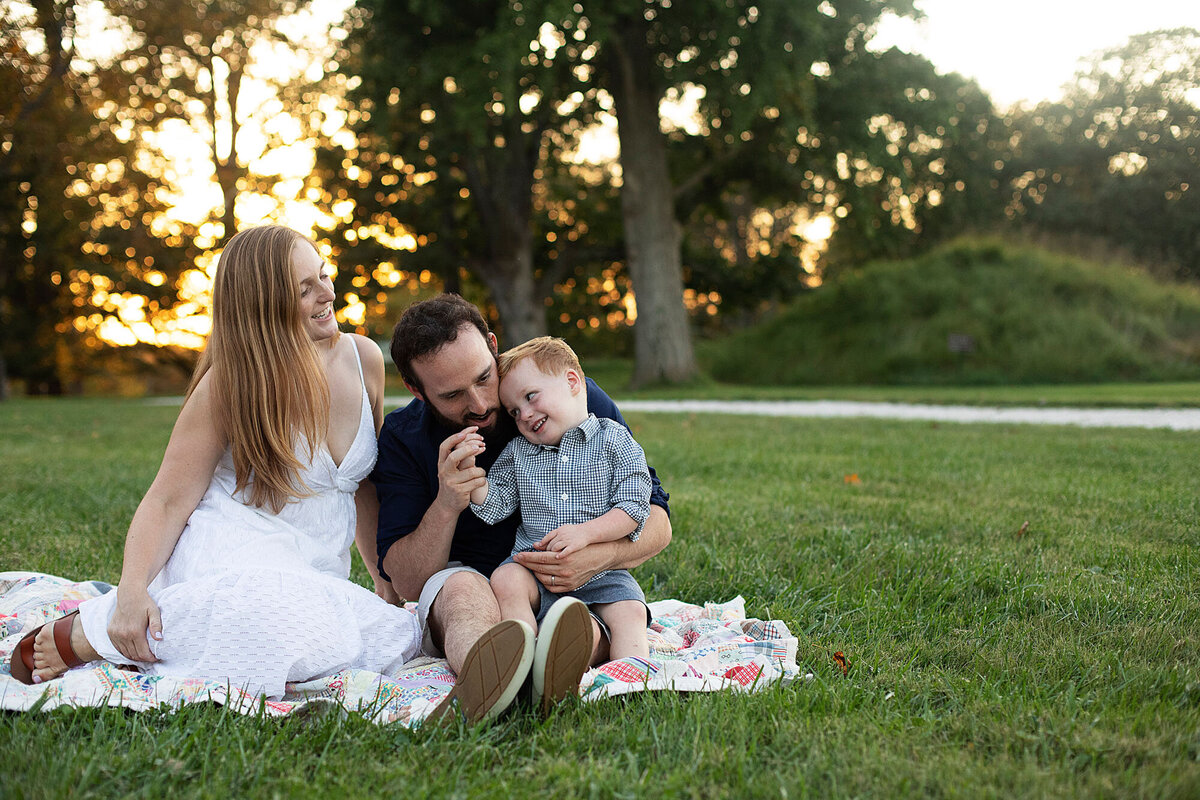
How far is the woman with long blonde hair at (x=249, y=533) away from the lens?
99.4 inches

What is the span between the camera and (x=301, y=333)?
9.04 ft

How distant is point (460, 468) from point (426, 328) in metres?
0.44

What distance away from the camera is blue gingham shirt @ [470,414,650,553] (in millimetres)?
2934

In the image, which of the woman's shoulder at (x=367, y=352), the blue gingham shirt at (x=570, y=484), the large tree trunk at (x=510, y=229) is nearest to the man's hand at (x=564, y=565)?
the blue gingham shirt at (x=570, y=484)

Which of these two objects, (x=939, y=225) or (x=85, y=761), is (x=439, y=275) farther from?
(x=85, y=761)

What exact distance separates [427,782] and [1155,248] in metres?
30.8

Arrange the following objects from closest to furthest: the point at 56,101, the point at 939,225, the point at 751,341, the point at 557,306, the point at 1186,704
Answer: the point at 1186,704 → the point at 56,101 → the point at 751,341 → the point at 939,225 → the point at 557,306

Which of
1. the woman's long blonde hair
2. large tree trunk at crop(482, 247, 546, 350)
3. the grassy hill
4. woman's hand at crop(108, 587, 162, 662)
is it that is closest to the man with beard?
the woman's long blonde hair

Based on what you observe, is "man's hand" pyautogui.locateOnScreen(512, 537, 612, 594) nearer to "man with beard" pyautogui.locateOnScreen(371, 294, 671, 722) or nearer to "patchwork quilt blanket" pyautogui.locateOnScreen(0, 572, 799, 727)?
"man with beard" pyautogui.locateOnScreen(371, 294, 671, 722)

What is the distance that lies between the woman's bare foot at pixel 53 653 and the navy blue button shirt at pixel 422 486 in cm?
89

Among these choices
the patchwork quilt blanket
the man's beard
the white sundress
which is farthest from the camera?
the man's beard

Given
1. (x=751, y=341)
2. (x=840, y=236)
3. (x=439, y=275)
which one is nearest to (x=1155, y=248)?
(x=840, y=236)

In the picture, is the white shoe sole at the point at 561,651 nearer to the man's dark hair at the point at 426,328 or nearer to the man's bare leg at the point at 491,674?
the man's bare leg at the point at 491,674

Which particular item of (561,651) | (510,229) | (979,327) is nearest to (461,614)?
(561,651)
